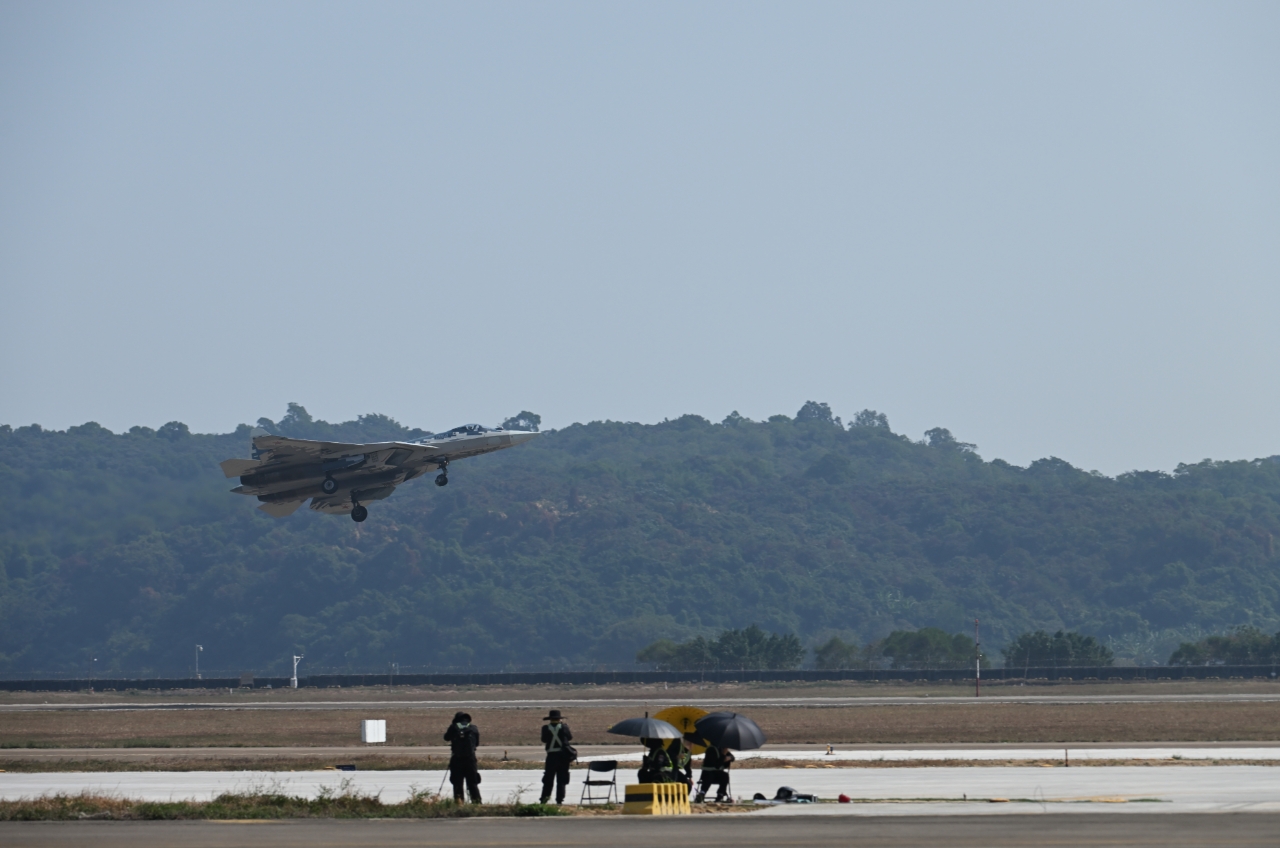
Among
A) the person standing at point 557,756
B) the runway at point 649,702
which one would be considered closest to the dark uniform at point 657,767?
the person standing at point 557,756

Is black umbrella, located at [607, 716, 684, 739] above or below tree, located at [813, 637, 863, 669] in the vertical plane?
above

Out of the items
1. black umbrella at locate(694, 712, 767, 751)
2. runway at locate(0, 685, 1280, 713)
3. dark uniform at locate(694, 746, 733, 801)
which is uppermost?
black umbrella at locate(694, 712, 767, 751)

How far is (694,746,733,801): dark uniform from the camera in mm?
29250

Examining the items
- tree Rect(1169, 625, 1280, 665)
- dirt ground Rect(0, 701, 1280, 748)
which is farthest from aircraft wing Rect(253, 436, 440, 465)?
tree Rect(1169, 625, 1280, 665)

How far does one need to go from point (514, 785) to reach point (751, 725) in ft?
21.9

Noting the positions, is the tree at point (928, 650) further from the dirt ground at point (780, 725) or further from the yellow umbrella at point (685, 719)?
the yellow umbrella at point (685, 719)

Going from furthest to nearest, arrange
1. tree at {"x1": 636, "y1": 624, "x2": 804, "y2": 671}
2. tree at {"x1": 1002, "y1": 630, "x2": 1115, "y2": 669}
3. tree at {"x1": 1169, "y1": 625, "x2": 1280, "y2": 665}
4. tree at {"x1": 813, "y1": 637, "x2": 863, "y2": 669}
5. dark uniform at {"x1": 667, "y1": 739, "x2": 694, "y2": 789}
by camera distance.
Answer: tree at {"x1": 813, "y1": 637, "x2": 863, "y2": 669} → tree at {"x1": 636, "y1": 624, "x2": 804, "y2": 671} → tree at {"x1": 1002, "y1": 630, "x2": 1115, "y2": 669} → tree at {"x1": 1169, "y1": 625, "x2": 1280, "y2": 665} → dark uniform at {"x1": 667, "y1": 739, "x2": 694, "y2": 789}

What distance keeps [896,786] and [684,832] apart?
8668mm

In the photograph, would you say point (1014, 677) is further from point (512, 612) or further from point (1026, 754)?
point (512, 612)

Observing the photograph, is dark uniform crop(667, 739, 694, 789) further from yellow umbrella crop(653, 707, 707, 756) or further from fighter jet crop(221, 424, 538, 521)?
fighter jet crop(221, 424, 538, 521)

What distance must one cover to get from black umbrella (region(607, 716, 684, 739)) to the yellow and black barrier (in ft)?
3.00

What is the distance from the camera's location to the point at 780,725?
55062 mm

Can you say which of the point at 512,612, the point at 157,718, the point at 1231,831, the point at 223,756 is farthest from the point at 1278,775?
the point at 512,612

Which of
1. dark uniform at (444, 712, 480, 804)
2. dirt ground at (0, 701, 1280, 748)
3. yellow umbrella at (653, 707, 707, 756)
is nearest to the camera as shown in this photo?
dark uniform at (444, 712, 480, 804)
